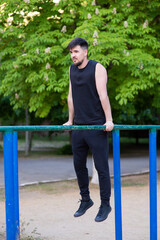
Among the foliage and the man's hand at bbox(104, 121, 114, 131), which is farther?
the foliage

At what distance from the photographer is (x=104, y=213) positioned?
3537 millimetres

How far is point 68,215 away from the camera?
25.1 feet

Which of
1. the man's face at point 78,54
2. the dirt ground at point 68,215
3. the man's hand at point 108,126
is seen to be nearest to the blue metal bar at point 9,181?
the man's hand at point 108,126

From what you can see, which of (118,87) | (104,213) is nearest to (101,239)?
(104,213)

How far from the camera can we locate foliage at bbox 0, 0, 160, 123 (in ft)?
32.6

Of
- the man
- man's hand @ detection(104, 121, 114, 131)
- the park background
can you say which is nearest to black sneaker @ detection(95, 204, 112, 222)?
the man

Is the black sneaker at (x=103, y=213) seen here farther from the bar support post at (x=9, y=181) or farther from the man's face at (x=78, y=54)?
the man's face at (x=78, y=54)

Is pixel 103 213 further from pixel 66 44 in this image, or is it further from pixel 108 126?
pixel 66 44

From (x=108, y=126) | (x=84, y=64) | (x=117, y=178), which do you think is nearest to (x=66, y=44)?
(x=84, y=64)

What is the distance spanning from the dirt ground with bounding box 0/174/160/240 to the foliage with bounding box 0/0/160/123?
85.7 inches

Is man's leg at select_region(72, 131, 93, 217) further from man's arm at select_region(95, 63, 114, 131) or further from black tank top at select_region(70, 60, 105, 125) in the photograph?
man's arm at select_region(95, 63, 114, 131)

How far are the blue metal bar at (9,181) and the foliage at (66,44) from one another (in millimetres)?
6976

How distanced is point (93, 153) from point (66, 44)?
6.63 metres

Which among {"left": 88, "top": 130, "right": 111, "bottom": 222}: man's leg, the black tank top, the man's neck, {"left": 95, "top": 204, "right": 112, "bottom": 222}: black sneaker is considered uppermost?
the man's neck
